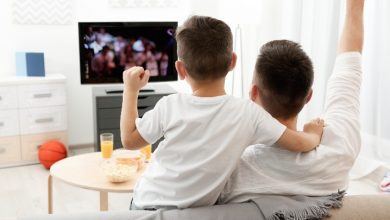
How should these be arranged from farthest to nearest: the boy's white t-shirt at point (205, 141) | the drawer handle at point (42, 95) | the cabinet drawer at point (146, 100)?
the cabinet drawer at point (146, 100) < the drawer handle at point (42, 95) < the boy's white t-shirt at point (205, 141)

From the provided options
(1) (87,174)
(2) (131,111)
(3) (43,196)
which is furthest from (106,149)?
(2) (131,111)

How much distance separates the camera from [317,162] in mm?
1169

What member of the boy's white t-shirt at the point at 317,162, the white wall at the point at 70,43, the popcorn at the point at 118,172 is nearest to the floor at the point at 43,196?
the white wall at the point at 70,43

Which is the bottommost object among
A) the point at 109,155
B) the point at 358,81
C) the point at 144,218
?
the point at 109,155

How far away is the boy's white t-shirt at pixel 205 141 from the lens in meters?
1.13

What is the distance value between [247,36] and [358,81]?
11.2ft

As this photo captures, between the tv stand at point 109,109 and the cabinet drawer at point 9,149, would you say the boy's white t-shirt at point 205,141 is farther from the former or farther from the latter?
the cabinet drawer at point 9,149

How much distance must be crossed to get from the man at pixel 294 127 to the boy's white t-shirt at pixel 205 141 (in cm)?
6

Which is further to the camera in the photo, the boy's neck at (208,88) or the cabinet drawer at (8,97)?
the cabinet drawer at (8,97)

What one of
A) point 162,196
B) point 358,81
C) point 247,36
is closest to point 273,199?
point 162,196

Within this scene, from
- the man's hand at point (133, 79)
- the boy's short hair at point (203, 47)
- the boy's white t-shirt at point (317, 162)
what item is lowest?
the boy's white t-shirt at point (317, 162)

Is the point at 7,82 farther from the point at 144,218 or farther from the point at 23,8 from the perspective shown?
the point at 144,218

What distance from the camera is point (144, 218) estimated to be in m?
1.06

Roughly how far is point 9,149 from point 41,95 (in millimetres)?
554
